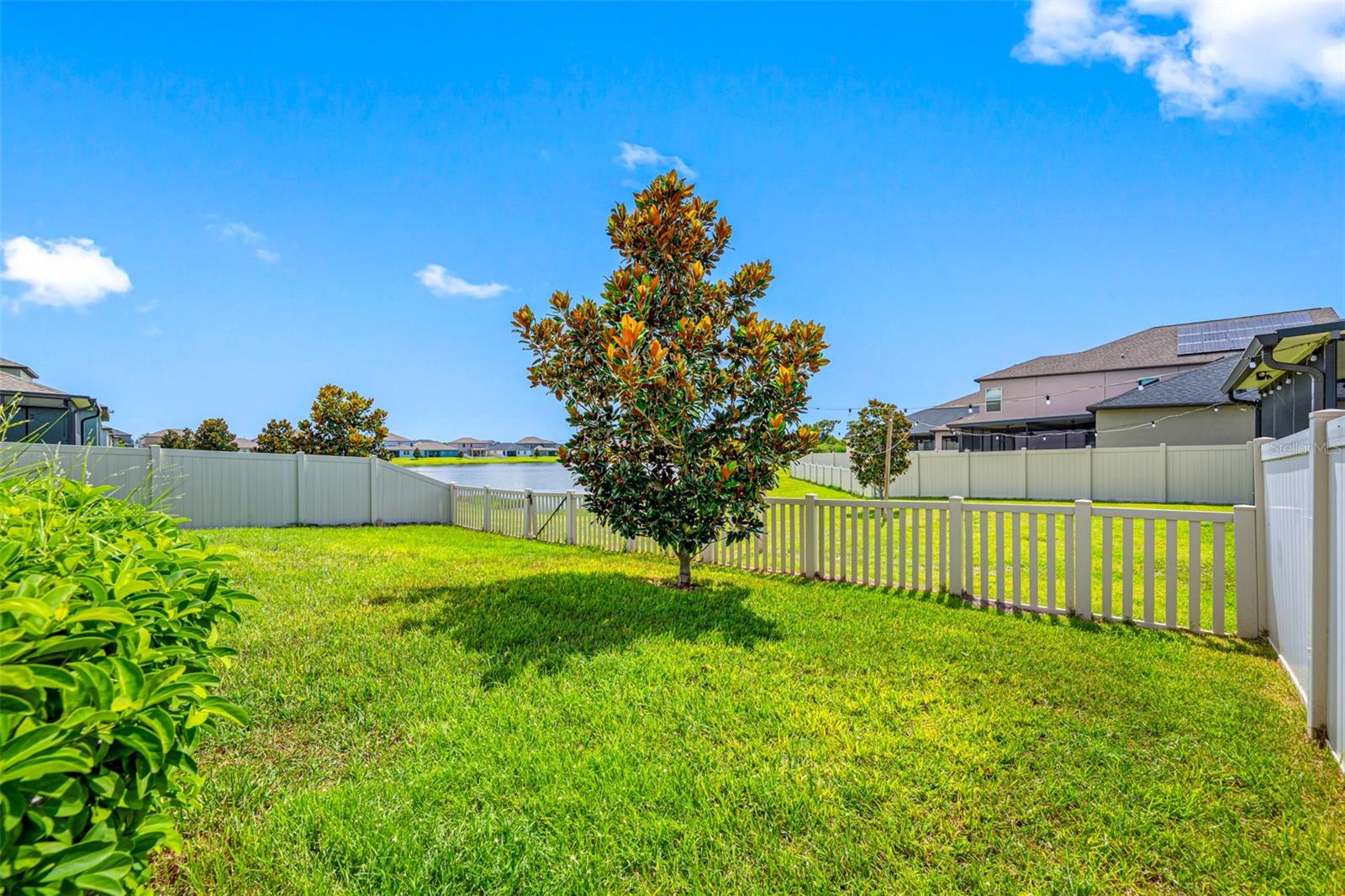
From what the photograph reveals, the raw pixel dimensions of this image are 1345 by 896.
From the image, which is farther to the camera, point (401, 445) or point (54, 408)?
point (401, 445)

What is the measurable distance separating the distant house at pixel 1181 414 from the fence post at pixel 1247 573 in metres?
15.0

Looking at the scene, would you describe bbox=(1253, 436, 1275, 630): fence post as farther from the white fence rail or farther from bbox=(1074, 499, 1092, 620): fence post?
the white fence rail

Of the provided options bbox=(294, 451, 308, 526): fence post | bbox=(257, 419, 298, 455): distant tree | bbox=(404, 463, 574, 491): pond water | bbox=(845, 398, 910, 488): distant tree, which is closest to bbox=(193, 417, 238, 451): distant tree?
bbox=(257, 419, 298, 455): distant tree

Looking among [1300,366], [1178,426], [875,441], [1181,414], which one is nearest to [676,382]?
[1300,366]

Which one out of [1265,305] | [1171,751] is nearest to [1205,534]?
[1171,751]

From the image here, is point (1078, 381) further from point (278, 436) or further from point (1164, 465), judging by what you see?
point (278, 436)

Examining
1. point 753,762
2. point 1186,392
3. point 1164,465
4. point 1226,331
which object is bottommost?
point 753,762

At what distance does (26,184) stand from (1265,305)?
28.3 m

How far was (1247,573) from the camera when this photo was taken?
407 cm

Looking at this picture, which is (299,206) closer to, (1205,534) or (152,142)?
(152,142)

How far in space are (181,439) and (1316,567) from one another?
41.0 m

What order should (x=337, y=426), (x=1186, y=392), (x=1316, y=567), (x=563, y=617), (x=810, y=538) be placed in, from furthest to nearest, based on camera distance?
(x=337, y=426) < (x=1186, y=392) < (x=810, y=538) < (x=563, y=617) < (x=1316, y=567)

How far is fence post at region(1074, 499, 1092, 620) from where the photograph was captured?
4516 millimetres

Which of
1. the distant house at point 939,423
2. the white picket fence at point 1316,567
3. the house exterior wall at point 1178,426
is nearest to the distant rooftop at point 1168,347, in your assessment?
the house exterior wall at point 1178,426
